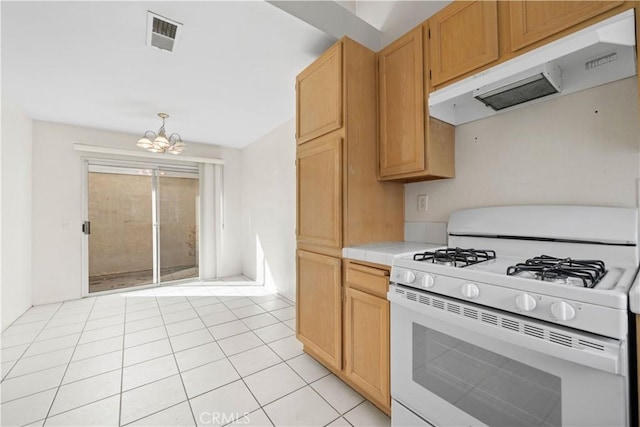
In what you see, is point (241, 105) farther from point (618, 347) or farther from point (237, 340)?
point (618, 347)

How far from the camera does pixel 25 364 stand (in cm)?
212

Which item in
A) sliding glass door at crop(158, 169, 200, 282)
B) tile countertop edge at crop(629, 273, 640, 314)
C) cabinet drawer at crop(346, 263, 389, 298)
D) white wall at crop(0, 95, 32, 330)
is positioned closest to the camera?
tile countertop edge at crop(629, 273, 640, 314)

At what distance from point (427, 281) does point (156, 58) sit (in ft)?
8.70

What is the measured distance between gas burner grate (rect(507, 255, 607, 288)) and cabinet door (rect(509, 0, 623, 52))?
0.99 metres

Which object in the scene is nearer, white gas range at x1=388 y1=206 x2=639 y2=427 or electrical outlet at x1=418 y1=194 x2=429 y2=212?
white gas range at x1=388 y1=206 x2=639 y2=427

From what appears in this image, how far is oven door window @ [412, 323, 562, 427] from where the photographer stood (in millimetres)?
883

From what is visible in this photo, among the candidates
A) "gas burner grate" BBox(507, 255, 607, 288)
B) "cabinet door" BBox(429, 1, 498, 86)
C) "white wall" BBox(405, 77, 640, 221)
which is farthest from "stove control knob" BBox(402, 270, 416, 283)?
"cabinet door" BBox(429, 1, 498, 86)

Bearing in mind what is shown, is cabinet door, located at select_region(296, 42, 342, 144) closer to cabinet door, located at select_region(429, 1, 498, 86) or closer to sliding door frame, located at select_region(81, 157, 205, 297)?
cabinet door, located at select_region(429, 1, 498, 86)

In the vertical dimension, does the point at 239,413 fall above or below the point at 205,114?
below

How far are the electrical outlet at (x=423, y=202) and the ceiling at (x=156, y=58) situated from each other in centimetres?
132

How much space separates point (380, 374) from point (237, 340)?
1.49 metres

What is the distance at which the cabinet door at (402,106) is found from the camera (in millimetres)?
1688

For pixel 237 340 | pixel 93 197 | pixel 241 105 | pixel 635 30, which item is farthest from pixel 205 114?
pixel 635 30

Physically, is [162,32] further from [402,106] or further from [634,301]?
[634,301]
